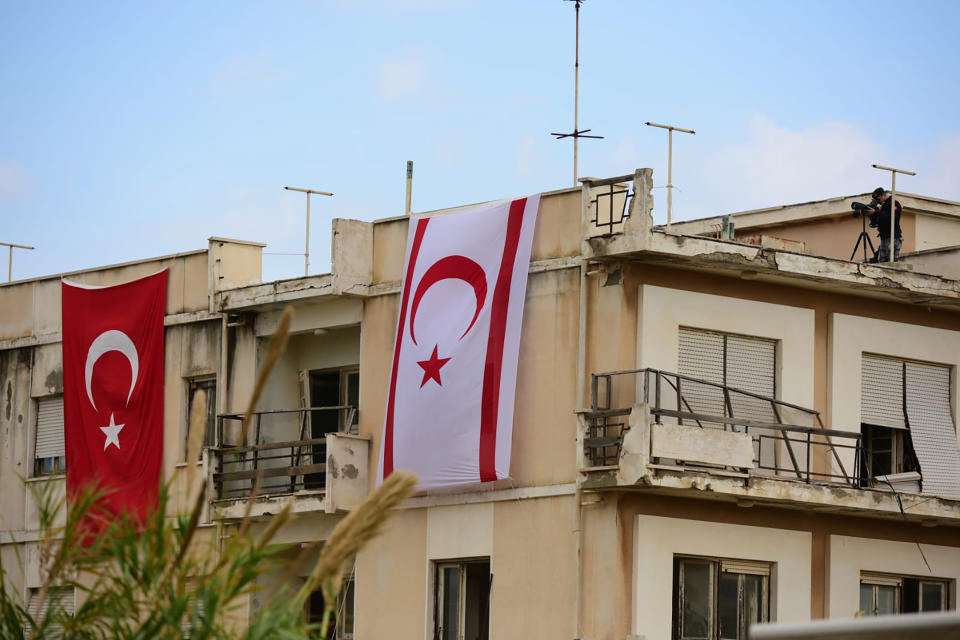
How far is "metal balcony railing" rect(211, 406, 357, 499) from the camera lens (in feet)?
95.9

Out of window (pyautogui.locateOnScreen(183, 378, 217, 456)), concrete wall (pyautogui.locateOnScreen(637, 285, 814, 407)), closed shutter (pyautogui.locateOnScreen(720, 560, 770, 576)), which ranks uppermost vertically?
concrete wall (pyautogui.locateOnScreen(637, 285, 814, 407))

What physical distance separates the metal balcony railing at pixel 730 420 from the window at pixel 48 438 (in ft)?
39.0

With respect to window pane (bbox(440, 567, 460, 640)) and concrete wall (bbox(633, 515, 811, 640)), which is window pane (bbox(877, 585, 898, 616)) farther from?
window pane (bbox(440, 567, 460, 640))

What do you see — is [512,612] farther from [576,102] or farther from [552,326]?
[576,102]

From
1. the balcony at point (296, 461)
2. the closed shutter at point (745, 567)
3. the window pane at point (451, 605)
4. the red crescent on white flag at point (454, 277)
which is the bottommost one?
the window pane at point (451, 605)

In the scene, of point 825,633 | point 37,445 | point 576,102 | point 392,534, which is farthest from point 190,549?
point 37,445

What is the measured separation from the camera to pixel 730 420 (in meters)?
24.9

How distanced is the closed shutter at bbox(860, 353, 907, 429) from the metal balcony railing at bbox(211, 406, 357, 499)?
25.9 feet

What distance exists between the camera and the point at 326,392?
100.0 ft

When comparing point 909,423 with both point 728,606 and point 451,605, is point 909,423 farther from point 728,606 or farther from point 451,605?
point 451,605

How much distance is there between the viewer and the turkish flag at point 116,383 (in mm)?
31062

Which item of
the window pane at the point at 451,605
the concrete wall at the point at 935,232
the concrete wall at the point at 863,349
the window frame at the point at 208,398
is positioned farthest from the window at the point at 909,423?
the window frame at the point at 208,398

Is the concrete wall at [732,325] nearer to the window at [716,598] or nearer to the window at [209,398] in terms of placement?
the window at [716,598]

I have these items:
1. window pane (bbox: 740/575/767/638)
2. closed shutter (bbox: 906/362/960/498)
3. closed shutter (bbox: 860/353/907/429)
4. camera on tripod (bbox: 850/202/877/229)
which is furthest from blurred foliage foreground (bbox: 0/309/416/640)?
camera on tripod (bbox: 850/202/877/229)
